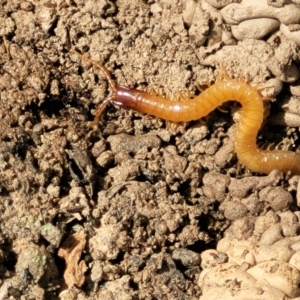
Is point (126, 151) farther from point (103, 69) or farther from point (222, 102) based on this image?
point (222, 102)

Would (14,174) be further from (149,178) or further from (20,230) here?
(149,178)

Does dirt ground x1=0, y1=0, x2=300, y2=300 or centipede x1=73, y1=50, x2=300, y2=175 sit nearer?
dirt ground x1=0, y1=0, x2=300, y2=300

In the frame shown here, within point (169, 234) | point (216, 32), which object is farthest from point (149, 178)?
point (216, 32)

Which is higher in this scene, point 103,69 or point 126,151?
point 103,69

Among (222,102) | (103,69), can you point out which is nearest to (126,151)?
(103,69)

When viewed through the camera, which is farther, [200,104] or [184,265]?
[200,104]

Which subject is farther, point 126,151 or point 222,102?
point 222,102
